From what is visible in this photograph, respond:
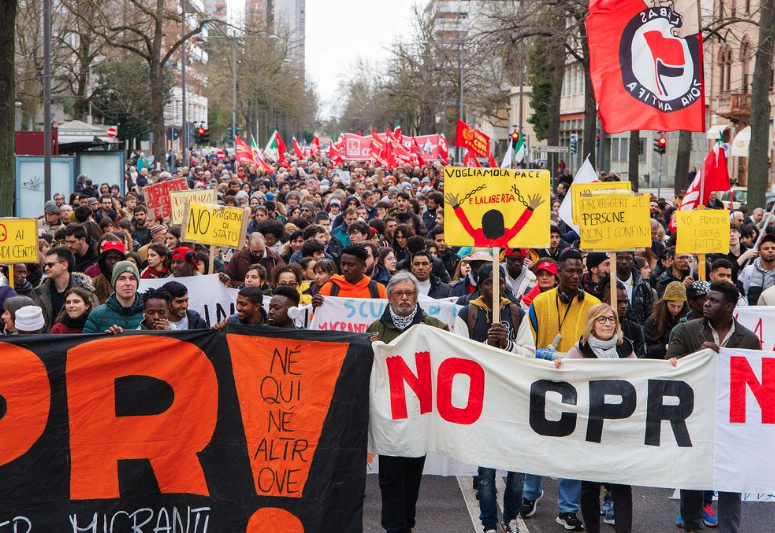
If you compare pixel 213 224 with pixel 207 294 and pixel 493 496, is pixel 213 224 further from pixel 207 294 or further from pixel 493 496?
pixel 493 496

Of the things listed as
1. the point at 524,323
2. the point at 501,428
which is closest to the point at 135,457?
the point at 501,428

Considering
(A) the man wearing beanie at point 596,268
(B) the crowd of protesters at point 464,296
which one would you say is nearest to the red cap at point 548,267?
(B) the crowd of protesters at point 464,296

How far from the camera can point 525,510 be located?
282 inches

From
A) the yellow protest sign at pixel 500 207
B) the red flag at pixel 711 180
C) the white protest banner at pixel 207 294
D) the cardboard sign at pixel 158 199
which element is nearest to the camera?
the yellow protest sign at pixel 500 207

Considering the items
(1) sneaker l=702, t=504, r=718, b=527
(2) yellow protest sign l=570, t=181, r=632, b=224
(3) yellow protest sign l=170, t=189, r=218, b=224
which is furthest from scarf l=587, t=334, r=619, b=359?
(3) yellow protest sign l=170, t=189, r=218, b=224

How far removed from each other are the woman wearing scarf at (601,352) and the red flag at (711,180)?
6125mm

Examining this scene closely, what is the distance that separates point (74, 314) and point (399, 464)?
2470 millimetres

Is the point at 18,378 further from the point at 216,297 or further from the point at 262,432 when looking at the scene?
the point at 216,297

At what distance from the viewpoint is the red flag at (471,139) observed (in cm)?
2588

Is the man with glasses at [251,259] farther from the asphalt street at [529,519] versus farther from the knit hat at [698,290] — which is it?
the knit hat at [698,290]

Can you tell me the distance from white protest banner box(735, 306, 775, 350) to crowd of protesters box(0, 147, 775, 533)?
0.44m

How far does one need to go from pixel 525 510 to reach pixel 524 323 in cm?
123

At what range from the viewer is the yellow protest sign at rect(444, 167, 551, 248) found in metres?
7.02

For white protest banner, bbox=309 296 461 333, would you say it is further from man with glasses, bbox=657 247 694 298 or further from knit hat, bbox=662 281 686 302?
man with glasses, bbox=657 247 694 298
